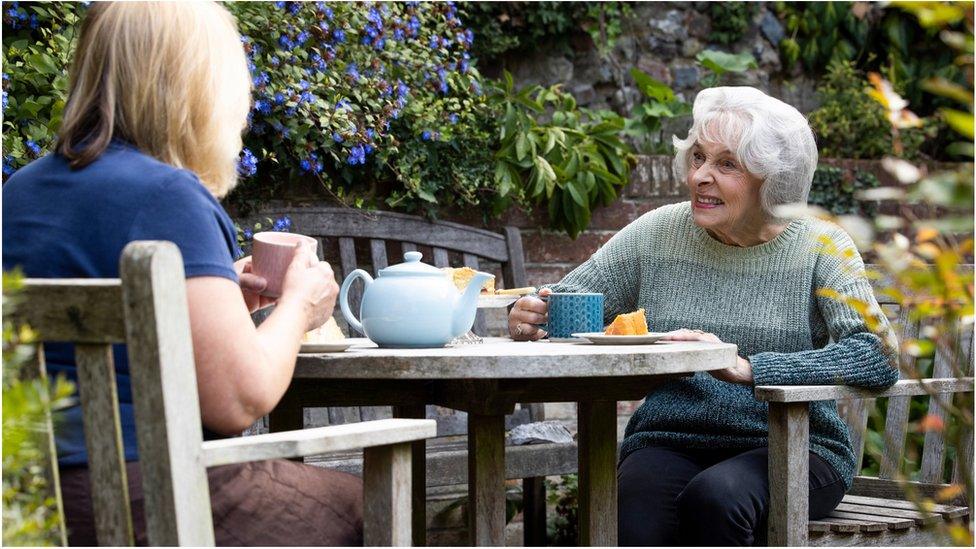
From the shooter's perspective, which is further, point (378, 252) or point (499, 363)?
point (378, 252)

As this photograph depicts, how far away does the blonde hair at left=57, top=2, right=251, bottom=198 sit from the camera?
1.73m

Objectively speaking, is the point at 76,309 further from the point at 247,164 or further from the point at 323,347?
the point at 247,164

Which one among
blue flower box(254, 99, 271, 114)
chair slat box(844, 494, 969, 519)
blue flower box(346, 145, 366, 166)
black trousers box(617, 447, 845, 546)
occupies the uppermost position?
blue flower box(254, 99, 271, 114)

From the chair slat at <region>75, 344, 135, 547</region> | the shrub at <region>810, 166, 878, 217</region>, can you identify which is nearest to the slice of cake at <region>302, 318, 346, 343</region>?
the chair slat at <region>75, 344, 135, 547</region>

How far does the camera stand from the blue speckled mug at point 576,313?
2.42 m

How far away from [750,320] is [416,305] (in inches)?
37.7

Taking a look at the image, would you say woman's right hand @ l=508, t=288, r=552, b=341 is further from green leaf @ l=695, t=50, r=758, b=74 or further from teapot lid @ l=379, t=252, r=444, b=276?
green leaf @ l=695, t=50, r=758, b=74

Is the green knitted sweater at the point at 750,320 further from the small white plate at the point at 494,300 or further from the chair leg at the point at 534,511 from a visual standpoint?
the chair leg at the point at 534,511

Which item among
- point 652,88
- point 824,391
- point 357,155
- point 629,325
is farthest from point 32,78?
point 652,88

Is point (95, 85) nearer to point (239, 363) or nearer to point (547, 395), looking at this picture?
point (239, 363)

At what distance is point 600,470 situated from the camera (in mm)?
2363

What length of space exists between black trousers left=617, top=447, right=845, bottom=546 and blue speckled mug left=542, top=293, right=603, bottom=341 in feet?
1.25

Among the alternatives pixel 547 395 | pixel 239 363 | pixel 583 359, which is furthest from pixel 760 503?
pixel 239 363

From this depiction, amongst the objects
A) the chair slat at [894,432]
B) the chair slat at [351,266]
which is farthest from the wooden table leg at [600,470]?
the chair slat at [351,266]
